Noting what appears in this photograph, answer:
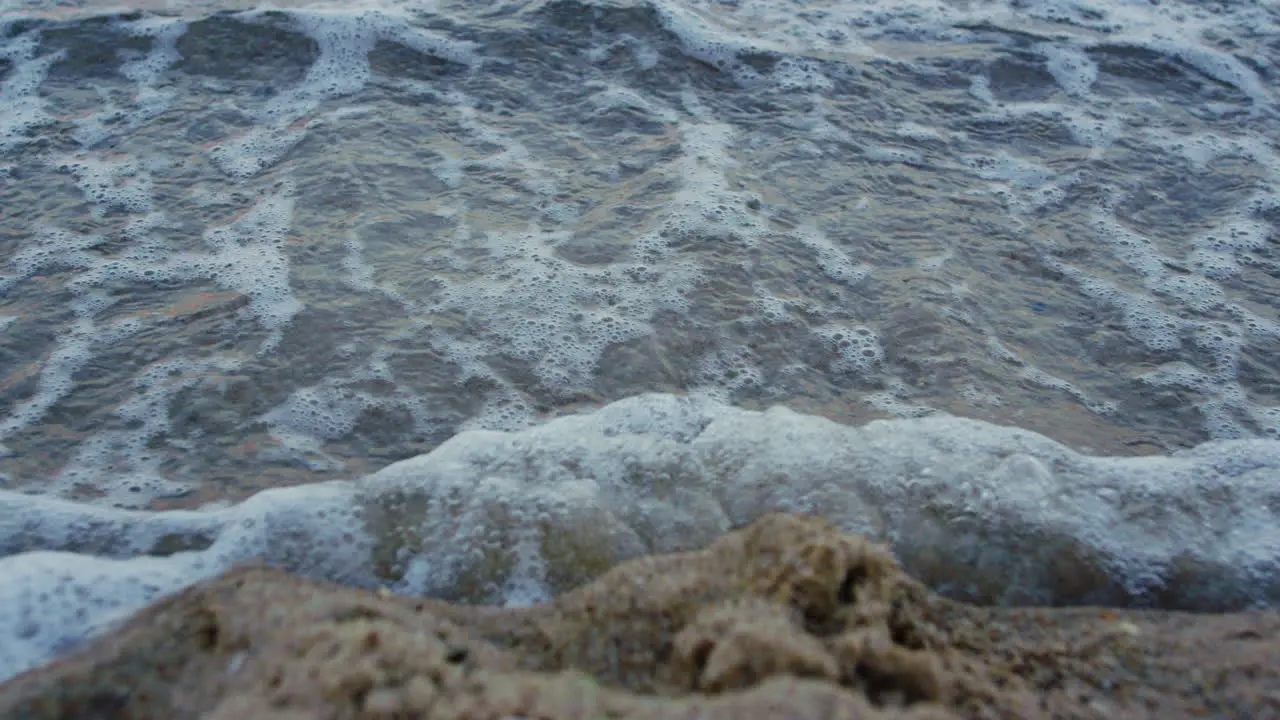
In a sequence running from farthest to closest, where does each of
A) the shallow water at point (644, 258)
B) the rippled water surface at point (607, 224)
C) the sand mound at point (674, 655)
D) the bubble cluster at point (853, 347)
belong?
the bubble cluster at point (853, 347), the rippled water surface at point (607, 224), the shallow water at point (644, 258), the sand mound at point (674, 655)

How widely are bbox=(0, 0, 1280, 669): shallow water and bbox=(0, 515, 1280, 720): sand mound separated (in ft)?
1.12

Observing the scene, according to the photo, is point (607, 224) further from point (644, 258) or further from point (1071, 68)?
point (1071, 68)

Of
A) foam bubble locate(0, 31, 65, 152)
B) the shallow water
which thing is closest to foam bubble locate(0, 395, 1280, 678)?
the shallow water

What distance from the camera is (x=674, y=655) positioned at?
4.93ft

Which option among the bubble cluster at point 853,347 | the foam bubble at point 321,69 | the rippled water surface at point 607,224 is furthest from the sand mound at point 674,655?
the foam bubble at point 321,69

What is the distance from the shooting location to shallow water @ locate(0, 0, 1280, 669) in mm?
2391

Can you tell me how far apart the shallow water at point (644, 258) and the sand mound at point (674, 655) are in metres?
0.34

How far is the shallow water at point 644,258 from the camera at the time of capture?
7.84 feet

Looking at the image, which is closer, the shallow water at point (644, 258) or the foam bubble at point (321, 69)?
the shallow water at point (644, 258)

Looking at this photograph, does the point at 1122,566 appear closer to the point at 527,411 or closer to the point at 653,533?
the point at 653,533

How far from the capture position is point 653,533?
220 centimetres

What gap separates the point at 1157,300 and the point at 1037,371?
698mm

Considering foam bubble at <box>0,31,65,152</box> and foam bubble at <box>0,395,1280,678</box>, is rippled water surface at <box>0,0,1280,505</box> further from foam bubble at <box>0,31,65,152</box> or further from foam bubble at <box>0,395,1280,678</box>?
foam bubble at <box>0,395,1280,678</box>

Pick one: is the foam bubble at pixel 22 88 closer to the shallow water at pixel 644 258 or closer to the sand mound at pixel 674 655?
the shallow water at pixel 644 258
